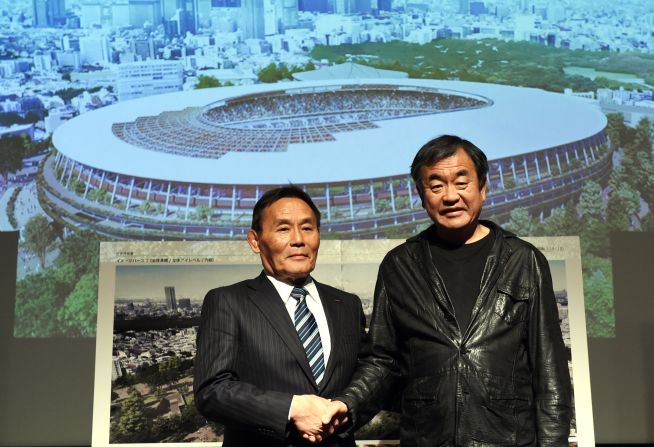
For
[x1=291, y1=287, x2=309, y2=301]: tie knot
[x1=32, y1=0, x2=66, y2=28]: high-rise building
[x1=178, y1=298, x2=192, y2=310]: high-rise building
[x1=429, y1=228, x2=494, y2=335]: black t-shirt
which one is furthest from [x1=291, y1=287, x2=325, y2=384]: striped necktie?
[x1=32, y1=0, x2=66, y2=28]: high-rise building

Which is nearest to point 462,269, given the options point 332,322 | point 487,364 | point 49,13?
point 487,364

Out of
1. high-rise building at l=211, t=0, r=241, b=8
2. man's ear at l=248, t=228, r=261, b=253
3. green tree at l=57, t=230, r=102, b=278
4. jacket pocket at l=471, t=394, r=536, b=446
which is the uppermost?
high-rise building at l=211, t=0, r=241, b=8

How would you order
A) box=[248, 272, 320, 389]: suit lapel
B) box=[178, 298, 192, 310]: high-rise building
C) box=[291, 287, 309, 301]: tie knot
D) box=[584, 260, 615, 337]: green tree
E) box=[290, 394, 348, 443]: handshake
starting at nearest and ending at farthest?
1. box=[290, 394, 348, 443]: handshake
2. box=[248, 272, 320, 389]: suit lapel
3. box=[291, 287, 309, 301]: tie knot
4. box=[178, 298, 192, 310]: high-rise building
5. box=[584, 260, 615, 337]: green tree

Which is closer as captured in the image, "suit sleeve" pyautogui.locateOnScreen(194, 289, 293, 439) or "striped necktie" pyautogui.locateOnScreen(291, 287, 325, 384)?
"suit sleeve" pyautogui.locateOnScreen(194, 289, 293, 439)

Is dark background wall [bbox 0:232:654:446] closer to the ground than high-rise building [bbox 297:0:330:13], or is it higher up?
closer to the ground

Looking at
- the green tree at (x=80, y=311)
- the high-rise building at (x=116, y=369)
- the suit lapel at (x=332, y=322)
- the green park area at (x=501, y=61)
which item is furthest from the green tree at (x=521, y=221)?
the suit lapel at (x=332, y=322)

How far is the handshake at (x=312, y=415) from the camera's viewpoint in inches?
75.5

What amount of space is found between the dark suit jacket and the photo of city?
899 mm

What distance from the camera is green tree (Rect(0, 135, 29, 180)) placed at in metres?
5.27

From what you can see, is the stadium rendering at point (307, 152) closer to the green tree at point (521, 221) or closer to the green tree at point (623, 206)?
the green tree at point (521, 221)

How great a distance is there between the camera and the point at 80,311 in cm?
514

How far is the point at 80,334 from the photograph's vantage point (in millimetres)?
5090

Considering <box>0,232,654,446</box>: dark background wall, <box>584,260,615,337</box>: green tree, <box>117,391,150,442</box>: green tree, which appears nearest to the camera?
<box>117,391,150,442</box>: green tree

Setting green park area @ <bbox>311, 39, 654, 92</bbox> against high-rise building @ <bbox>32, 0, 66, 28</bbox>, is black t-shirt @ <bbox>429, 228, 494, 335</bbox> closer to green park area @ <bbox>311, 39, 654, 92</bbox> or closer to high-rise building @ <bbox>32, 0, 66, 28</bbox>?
green park area @ <bbox>311, 39, 654, 92</bbox>
